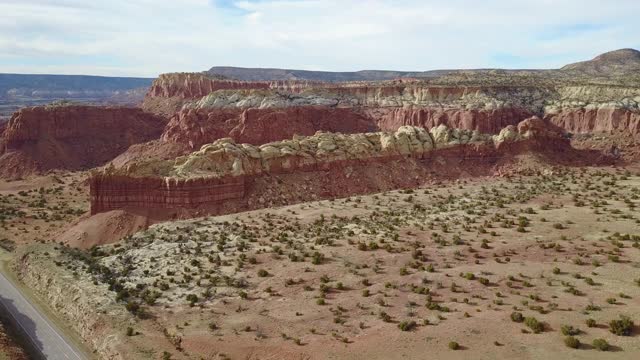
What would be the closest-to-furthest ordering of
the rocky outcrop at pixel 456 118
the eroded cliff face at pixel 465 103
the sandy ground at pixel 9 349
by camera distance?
the sandy ground at pixel 9 349, the rocky outcrop at pixel 456 118, the eroded cliff face at pixel 465 103

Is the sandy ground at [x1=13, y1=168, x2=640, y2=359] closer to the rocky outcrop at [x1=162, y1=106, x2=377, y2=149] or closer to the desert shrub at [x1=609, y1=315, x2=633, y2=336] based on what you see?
the desert shrub at [x1=609, y1=315, x2=633, y2=336]

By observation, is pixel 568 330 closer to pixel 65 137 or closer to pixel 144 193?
pixel 144 193

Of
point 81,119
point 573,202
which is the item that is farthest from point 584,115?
point 81,119

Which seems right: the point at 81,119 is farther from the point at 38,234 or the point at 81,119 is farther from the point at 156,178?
the point at 156,178

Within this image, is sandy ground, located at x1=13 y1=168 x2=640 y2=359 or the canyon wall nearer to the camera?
sandy ground, located at x1=13 y1=168 x2=640 y2=359

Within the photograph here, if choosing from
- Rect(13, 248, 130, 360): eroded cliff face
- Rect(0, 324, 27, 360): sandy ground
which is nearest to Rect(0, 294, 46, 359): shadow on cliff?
Rect(0, 324, 27, 360): sandy ground

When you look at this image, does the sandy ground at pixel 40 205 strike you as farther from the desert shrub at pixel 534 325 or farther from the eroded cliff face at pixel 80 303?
the desert shrub at pixel 534 325

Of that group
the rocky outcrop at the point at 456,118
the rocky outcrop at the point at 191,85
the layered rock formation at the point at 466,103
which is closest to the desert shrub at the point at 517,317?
the rocky outcrop at the point at 456,118
